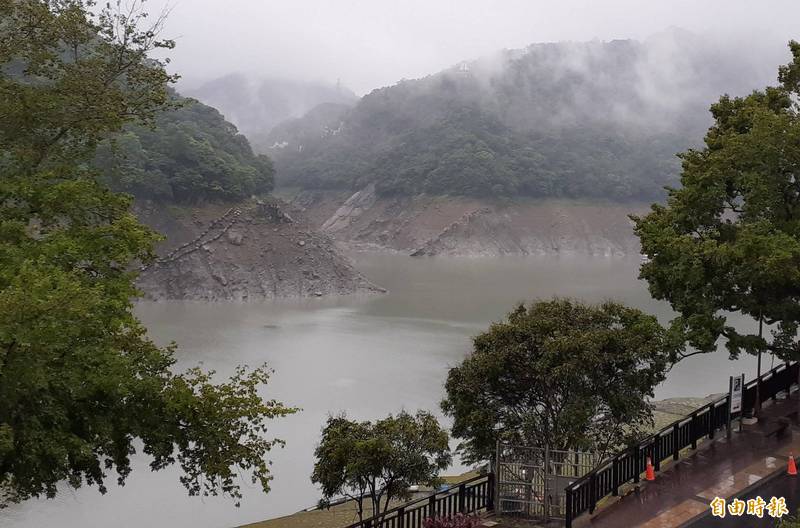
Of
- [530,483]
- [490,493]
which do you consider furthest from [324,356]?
[530,483]

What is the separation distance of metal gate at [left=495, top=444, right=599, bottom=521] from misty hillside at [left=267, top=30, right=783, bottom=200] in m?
107

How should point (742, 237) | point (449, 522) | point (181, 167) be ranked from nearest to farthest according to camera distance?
point (449, 522) → point (742, 237) → point (181, 167)

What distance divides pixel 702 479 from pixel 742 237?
15.6 ft

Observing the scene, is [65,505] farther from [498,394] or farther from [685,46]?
[685,46]

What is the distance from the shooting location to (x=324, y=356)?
126ft

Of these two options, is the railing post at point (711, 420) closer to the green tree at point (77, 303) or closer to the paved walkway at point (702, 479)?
the paved walkway at point (702, 479)

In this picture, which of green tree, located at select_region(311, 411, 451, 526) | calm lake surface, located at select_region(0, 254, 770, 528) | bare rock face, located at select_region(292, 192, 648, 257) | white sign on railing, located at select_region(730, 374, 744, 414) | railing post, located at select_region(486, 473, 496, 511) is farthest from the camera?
bare rock face, located at select_region(292, 192, 648, 257)

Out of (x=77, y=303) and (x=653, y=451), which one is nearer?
(x=77, y=303)

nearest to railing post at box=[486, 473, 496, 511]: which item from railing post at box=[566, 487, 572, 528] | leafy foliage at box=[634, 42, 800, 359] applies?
railing post at box=[566, 487, 572, 528]

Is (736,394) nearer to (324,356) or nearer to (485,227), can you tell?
(324,356)

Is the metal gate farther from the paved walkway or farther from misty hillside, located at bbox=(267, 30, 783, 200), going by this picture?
misty hillside, located at bbox=(267, 30, 783, 200)

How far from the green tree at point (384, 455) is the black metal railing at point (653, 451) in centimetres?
293

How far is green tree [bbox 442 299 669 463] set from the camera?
12.2m

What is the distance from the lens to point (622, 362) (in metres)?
12.4
